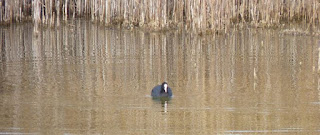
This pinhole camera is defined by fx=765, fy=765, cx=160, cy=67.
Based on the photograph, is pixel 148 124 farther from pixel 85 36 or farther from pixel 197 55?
pixel 85 36

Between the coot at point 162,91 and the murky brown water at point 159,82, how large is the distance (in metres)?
0.11

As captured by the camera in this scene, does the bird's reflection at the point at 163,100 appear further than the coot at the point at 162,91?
No

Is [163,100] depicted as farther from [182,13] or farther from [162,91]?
[182,13]

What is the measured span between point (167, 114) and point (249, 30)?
9069 millimetres

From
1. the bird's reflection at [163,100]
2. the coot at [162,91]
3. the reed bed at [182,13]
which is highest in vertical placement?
the reed bed at [182,13]

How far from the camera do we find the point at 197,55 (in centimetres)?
1348

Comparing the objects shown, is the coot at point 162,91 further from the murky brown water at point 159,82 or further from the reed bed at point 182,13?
the reed bed at point 182,13

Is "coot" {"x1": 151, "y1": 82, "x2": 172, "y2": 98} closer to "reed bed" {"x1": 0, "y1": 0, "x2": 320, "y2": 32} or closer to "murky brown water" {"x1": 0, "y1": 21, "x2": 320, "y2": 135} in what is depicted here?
"murky brown water" {"x1": 0, "y1": 21, "x2": 320, "y2": 135}

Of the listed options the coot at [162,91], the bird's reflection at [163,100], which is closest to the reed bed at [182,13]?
the coot at [162,91]

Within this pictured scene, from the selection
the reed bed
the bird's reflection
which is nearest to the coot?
the bird's reflection

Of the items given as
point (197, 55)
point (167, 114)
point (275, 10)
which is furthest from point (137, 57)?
point (275, 10)

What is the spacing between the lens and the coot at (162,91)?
9374mm

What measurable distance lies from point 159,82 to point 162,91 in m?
1.28

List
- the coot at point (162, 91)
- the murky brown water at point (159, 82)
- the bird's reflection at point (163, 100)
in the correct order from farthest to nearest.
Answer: the coot at point (162, 91) < the bird's reflection at point (163, 100) < the murky brown water at point (159, 82)
